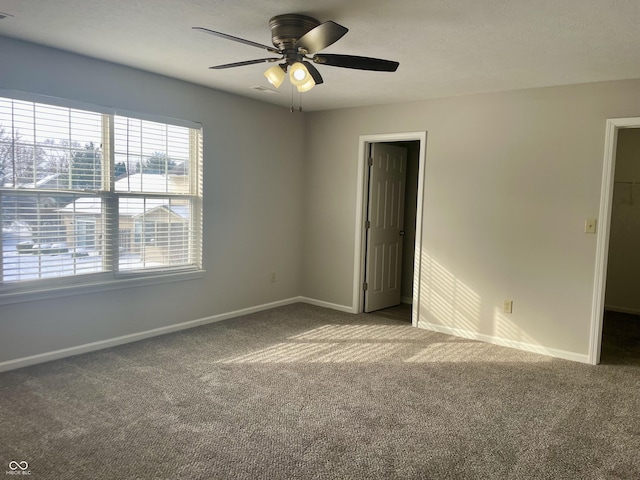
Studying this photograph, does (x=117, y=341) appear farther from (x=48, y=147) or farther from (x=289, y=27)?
(x=289, y=27)

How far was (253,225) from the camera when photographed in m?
5.37

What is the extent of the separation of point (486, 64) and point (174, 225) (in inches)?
122

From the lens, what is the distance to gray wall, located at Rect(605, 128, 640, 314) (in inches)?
239

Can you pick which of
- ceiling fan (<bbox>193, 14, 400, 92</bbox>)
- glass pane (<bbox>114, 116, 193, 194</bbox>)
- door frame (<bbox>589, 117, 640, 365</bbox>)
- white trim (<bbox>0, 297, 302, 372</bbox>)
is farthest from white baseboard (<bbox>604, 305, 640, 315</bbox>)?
glass pane (<bbox>114, 116, 193, 194</bbox>)

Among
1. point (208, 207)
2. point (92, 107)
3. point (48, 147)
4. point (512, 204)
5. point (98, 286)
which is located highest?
point (92, 107)

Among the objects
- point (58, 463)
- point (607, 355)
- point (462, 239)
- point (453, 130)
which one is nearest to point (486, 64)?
point (453, 130)

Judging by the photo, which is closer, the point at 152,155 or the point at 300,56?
the point at 300,56

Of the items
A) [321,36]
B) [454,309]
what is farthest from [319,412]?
[454,309]

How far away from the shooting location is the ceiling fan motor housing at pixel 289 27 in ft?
8.98

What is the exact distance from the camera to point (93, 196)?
3.92 m

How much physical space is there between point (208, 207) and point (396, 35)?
2.64 meters

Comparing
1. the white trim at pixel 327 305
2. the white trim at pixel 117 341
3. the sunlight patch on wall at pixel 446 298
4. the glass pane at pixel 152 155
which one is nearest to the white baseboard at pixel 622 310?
the sunlight patch on wall at pixel 446 298

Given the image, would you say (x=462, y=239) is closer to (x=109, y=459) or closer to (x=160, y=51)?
(x=160, y=51)

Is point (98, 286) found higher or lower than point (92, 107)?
lower
